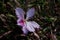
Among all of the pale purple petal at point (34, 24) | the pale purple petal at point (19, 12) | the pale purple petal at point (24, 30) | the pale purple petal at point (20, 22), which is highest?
the pale purple petal at point (19, 12)

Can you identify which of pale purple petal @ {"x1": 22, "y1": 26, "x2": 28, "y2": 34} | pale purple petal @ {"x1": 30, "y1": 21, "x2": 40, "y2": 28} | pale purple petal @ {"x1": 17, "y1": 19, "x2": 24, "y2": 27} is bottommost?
pale purple petal @ {"x1": 22, "y1": 26, "x2": 28, "y2": 34}

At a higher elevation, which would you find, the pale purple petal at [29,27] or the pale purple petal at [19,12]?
the pale purple petal at [19,12]

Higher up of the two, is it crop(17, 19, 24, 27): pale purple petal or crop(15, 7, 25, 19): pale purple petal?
crop(15, 7, 25, 19): pale purple petal

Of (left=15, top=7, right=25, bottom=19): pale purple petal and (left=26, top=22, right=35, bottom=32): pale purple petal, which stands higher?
(left=15, top=7, right=25, bottom=19): pale purple petal

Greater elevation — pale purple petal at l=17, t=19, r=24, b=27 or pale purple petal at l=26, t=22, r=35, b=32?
pale purple petal at l=17, t=19, r=24, b=27

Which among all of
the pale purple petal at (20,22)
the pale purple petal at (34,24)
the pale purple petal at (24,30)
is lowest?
the pale purple petal at (24,30)

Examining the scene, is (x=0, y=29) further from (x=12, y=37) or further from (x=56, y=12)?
(x=56, y=12)

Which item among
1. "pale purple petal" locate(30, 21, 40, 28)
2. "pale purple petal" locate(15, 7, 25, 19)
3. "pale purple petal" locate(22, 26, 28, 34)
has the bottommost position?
"pale purple petal" locate(22, 26, 28, 34)

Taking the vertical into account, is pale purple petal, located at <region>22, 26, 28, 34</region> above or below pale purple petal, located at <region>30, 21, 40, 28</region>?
below


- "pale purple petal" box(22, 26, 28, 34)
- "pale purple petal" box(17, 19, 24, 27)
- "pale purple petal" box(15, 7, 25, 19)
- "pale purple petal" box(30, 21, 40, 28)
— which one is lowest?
"pale purple petal" box(22, 26, 28, 34)

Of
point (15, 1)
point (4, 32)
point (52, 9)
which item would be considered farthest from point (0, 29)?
point (52, 9)

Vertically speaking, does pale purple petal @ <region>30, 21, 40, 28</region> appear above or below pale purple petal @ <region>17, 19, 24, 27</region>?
below

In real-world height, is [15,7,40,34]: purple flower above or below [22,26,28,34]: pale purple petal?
above
